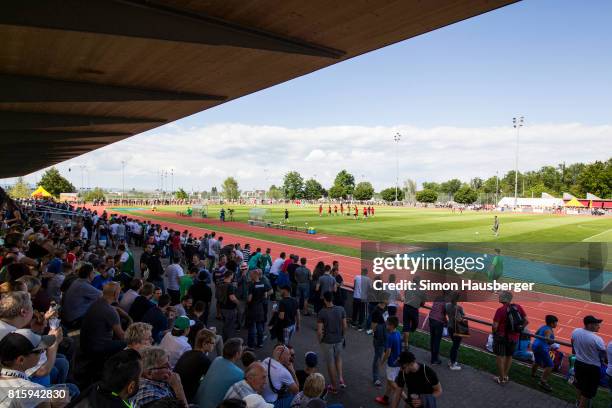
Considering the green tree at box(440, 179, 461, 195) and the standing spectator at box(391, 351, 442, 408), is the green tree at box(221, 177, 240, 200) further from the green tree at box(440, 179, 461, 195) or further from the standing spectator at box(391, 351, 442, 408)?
the standing spectator at box(391, 351, 442, 408)

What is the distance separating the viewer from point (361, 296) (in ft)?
31.5

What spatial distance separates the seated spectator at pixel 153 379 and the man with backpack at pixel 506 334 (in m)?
6.21

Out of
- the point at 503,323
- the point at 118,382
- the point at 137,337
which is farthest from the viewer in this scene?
the point at 503,323

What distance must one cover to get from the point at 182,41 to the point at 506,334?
25.0 ft

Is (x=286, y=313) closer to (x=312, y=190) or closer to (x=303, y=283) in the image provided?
(x=303, y=283)

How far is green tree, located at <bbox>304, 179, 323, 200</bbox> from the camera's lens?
502 feet

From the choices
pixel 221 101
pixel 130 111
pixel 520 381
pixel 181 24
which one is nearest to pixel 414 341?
pixel 520 381

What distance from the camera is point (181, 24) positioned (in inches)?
185

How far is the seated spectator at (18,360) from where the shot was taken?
2.79 meters

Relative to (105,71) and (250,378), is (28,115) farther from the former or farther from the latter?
(250,378)

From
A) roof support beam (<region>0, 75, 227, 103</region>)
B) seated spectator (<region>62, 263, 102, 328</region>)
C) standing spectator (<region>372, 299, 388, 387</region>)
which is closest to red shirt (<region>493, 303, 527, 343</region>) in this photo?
standing spectator (<region>372, 299, 388, 387</region>)

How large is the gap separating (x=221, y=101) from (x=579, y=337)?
864cm

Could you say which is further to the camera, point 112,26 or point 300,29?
point 300,29

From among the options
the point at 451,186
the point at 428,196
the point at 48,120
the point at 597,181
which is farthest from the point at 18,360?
the point at 451,186
